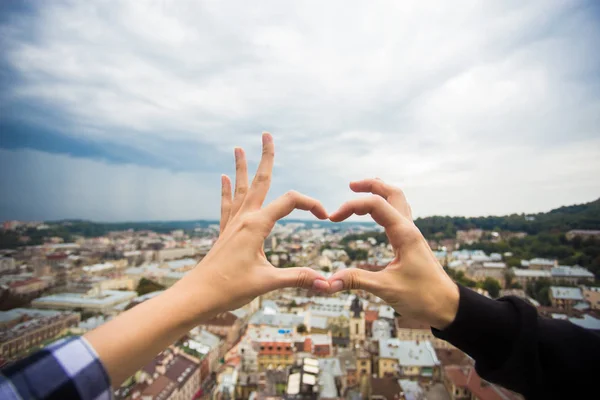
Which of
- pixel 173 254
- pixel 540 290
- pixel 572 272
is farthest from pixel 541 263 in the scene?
pixel 173 254

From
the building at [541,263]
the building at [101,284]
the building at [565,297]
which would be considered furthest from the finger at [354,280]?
the building at [541,263]

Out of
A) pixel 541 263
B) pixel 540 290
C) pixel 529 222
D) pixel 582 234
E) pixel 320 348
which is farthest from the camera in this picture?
pixel 529 222

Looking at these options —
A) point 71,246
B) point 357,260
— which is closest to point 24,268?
point 71,246

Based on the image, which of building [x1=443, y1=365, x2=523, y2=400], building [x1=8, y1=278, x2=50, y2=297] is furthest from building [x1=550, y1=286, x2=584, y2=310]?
building [x1=8, y1=278, x2=50, y2=297]

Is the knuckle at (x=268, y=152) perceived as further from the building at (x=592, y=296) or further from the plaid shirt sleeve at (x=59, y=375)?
the building at (x=592, y=296)

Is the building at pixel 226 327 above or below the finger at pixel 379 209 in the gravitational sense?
below

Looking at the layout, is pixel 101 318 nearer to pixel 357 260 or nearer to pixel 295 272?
pixel 295 272

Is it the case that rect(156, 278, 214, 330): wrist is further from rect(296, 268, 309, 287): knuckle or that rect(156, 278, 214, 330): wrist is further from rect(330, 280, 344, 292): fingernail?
rect(330, 280, 344, 292): fingernail

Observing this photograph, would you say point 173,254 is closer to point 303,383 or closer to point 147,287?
point 147,287
